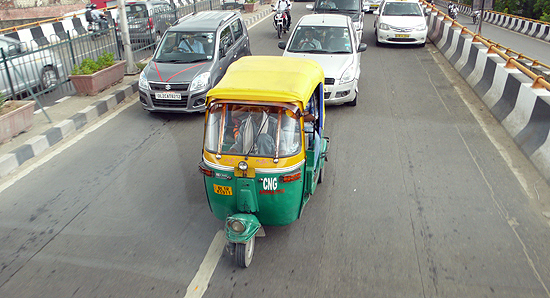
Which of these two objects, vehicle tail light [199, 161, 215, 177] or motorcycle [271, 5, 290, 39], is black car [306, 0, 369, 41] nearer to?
motorcycle [271, 5, 290, 39]

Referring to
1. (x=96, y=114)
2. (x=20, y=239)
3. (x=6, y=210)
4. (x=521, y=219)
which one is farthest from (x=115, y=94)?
(x=521, y=219)

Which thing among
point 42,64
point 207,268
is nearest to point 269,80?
point 207,268

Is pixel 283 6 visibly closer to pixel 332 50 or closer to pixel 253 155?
pixel 332 50

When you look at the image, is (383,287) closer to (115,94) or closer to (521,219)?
(521,219)

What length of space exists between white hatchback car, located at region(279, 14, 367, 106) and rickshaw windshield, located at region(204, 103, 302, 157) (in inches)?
173

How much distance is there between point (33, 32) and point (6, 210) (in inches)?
555

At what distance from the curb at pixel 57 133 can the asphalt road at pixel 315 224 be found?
9.1 inches

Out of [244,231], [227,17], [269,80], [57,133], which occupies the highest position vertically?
[227,17]

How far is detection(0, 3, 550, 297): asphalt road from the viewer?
12.7ft

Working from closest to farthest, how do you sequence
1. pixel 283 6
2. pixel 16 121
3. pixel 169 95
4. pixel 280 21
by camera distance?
pixel 16 121 < pixel 169 95 < pixel 280 21 < pixel 283 6

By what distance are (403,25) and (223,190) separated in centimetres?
1283

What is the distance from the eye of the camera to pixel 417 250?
429 centimetres

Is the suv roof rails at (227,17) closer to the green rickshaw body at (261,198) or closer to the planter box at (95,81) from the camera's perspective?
the planter box at (95,81)

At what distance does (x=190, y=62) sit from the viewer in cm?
877
